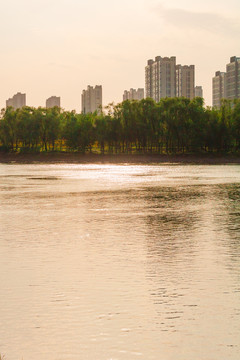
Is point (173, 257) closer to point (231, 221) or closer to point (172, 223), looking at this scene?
point (172, 223)

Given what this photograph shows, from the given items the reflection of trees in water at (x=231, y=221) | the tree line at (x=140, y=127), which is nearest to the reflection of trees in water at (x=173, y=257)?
the reflection of trees in water at (x=231, y=221)

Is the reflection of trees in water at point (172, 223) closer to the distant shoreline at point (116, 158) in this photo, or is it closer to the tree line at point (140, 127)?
the distant shoreline at point (116, 158)

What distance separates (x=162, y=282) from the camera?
919 centimetres

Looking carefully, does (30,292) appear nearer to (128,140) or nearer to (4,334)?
(4,334)

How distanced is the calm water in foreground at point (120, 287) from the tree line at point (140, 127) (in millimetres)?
71459

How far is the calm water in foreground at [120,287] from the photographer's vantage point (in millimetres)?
6496

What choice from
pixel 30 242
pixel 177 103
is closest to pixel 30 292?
pixel 30 242

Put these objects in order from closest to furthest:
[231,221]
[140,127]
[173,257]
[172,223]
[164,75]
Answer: [173,257], [172,223], [231,221], [140,127], [164,75]

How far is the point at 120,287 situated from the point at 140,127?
276 ft

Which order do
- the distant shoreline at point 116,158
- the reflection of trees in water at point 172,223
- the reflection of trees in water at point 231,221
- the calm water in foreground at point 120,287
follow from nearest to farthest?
the calm water in foreground at point 120,287, the reflection of trees in water at point 172,223, the reflection of trees in water at point 231,221, the distant shoreline at point 116,158

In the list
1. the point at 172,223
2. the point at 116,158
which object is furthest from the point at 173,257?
Answer: the point at 116,158

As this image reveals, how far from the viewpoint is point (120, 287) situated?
8.88m

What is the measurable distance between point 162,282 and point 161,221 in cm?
784

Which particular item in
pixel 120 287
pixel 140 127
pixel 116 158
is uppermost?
pixel 140 127
